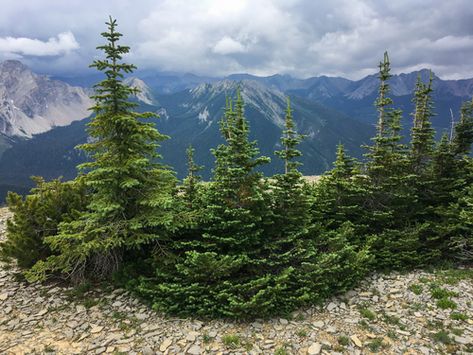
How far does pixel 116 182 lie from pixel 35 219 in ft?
16.7

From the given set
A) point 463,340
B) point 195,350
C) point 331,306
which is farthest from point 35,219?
point 463,340

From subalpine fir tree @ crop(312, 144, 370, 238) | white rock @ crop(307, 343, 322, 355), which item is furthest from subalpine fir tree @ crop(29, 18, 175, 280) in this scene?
subalpine fir tree @ crop(312, 144, 370, 238)

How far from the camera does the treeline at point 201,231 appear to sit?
37.2 ft

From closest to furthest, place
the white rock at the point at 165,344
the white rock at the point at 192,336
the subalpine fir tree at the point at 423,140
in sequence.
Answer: the white rock at the point at 165,344 < the white rock at the point at 192,336 < the subalpine fir tree at the point at 423,140

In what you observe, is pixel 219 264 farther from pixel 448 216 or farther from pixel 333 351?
pixel 448 216

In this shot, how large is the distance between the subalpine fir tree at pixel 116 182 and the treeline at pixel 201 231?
0.17 ft

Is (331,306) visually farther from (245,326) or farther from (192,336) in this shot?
(192,336)

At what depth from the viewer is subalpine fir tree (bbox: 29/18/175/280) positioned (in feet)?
36.9

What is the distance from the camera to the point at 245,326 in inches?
430

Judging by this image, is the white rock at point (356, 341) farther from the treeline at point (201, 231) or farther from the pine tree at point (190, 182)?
the pine tree at point (190, 182)

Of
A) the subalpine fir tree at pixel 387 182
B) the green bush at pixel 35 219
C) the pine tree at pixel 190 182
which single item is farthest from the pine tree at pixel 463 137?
the green bush at pixel 35 219

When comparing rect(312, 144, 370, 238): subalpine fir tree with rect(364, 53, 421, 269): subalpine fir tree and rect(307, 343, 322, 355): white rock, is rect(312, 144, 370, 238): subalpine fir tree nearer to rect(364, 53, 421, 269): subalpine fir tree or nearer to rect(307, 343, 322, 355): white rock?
rect(364, 53, 421, 269): subalpine fir tree

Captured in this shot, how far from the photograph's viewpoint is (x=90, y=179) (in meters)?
11.9

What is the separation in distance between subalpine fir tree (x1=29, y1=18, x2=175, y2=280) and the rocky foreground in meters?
1.60
